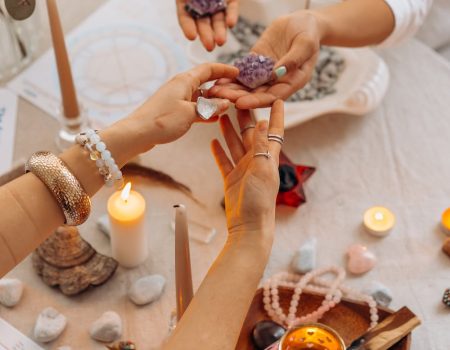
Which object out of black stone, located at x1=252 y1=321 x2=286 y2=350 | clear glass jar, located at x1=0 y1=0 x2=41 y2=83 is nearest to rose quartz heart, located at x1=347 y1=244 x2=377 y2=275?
black stone, located at x1=252 y1=321 x2=286 y2=350

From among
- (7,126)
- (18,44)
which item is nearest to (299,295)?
(7,126)

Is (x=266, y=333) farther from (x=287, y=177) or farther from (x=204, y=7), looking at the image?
(x=204, y=7)

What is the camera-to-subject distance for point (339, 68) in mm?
A: 1103

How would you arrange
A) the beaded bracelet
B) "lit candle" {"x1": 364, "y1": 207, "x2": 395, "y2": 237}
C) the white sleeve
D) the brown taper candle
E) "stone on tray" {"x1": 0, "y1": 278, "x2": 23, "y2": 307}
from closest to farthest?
1. the brown taper candle
2. the beaded bracelet
3. "stone on tray" {"x1": 0, "y1": 278, "x2": 23, "y2": 307}
4. "lit candle" {"x1": 364, "y1": 207, "x2": 395, "y2": 237}
5. the white sleeve

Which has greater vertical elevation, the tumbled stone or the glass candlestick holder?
the glass candlestick holder

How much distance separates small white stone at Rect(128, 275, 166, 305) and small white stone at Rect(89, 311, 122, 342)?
4 centimetres

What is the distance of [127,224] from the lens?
85 centimetres

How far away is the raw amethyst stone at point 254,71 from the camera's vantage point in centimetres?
90

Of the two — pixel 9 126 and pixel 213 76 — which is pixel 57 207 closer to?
pixel 213 76

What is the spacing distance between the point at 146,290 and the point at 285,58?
387mm

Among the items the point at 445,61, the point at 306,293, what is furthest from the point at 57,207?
the point at 445,61

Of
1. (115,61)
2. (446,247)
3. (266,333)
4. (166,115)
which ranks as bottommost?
(446,247)

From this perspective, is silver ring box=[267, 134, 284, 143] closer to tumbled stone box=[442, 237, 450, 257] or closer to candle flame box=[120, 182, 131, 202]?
candle flame box=[120, 182, 131, 202]

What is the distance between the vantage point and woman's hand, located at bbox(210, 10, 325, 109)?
89 centimetres
